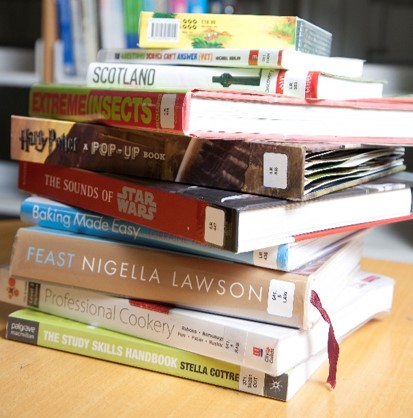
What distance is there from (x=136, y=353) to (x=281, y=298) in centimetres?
14

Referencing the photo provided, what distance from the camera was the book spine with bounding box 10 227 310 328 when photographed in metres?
0.63

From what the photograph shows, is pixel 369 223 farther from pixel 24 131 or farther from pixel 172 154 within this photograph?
pixel 24 131

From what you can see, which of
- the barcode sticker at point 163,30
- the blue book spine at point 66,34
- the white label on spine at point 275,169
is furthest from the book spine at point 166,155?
the blue book spine at point 66,34

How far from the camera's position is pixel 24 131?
0.81m

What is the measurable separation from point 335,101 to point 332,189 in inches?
3.8

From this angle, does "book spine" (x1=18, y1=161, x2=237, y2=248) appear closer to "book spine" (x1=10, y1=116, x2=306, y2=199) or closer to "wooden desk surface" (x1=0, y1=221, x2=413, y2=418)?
"book spine" (x1=10, y1=116, x2=306, y2=199)

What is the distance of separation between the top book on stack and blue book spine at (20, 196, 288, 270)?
20cm

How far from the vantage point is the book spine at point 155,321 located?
62 cm

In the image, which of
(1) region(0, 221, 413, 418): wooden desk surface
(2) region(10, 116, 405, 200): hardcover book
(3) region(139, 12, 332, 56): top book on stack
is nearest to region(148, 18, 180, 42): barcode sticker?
(3) region(139, 12, 332, 56): top book on stack

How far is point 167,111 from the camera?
0.63m

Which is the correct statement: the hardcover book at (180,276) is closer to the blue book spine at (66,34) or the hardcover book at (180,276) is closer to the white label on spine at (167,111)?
the white label on spine at (167,111)

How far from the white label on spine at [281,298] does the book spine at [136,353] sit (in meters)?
0.05

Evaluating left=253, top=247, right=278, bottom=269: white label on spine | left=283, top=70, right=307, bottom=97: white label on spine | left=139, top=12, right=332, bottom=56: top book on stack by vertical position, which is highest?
left=139, top=12, right=332, bottom=56: top book on stack

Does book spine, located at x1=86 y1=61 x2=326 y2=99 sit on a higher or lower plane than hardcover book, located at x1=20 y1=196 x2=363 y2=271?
higher
